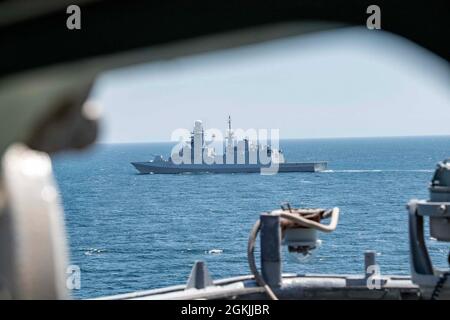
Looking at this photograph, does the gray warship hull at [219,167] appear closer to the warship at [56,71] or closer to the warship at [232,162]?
the warship at [232,162]

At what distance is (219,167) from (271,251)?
7896 centimetres

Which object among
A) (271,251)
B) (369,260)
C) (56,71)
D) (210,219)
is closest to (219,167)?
(210,219)

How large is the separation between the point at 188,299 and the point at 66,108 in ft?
19.7

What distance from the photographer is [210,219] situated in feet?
189

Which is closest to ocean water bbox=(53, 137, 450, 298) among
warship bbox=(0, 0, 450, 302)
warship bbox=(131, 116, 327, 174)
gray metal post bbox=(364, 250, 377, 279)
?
warship bbox=(131, 116, 327, 174)

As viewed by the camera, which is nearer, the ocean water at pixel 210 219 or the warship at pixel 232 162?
the ocean water at pixel 210 219

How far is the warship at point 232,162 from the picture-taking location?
83.1 m

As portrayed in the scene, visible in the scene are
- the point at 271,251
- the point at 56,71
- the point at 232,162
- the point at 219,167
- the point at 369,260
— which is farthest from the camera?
the point at 219,167

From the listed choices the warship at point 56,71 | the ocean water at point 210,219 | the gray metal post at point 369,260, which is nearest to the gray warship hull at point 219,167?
the ocean water at point 210,219

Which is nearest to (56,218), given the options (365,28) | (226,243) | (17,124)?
(17,124)

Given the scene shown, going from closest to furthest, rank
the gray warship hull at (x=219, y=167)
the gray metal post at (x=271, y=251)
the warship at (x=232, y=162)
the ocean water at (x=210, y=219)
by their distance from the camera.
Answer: the gray metal post at (x=271, y=251) → the ocean water at (x=210, y=219) → the warship at (x=232, y=162) → the gray warship hull at (x=219, y=167)

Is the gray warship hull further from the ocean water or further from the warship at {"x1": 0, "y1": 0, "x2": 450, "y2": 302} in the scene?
the warship at {"x1": 0, "y1": 0, "x2": 450, "y2": 302}

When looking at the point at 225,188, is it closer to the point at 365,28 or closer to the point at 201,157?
the point at 201,157

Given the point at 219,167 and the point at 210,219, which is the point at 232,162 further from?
the point at 210,219
